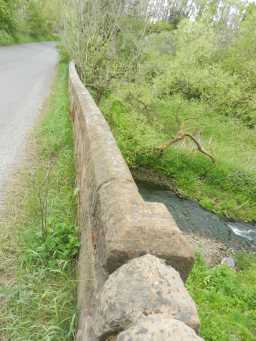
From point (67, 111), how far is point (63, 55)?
14.5m

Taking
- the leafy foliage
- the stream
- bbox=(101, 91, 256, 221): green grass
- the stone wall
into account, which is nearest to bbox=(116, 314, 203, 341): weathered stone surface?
the stone wall

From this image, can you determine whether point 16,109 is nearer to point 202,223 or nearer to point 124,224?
point 202,223

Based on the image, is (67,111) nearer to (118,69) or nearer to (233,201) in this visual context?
(118,69)

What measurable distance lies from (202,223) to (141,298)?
27.7 ft

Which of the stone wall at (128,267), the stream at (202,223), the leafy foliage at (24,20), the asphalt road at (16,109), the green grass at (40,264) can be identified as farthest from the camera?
the leafy foliage at (24,20)

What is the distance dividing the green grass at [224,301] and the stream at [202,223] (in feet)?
6.17

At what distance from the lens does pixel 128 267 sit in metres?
1.72

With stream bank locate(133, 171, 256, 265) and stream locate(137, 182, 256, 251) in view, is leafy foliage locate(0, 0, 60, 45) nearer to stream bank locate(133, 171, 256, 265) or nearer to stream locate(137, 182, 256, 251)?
stream bank locate(133, 171, 256, 265)

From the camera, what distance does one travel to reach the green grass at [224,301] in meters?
4.25

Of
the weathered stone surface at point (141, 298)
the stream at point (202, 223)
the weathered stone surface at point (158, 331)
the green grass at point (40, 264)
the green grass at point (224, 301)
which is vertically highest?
the weathered stone surface at point (158, 331)

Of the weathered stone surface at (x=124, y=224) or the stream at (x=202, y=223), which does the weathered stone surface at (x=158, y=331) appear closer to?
the weathered stone surface at (x=124, y=224)

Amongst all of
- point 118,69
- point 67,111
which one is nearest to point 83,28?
point 118,69

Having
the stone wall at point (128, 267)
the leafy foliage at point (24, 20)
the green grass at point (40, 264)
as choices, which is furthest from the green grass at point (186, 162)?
the leafy foliage at point (24, 20)

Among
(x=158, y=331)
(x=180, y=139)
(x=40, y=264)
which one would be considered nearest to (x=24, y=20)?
(x=180, y=139)
